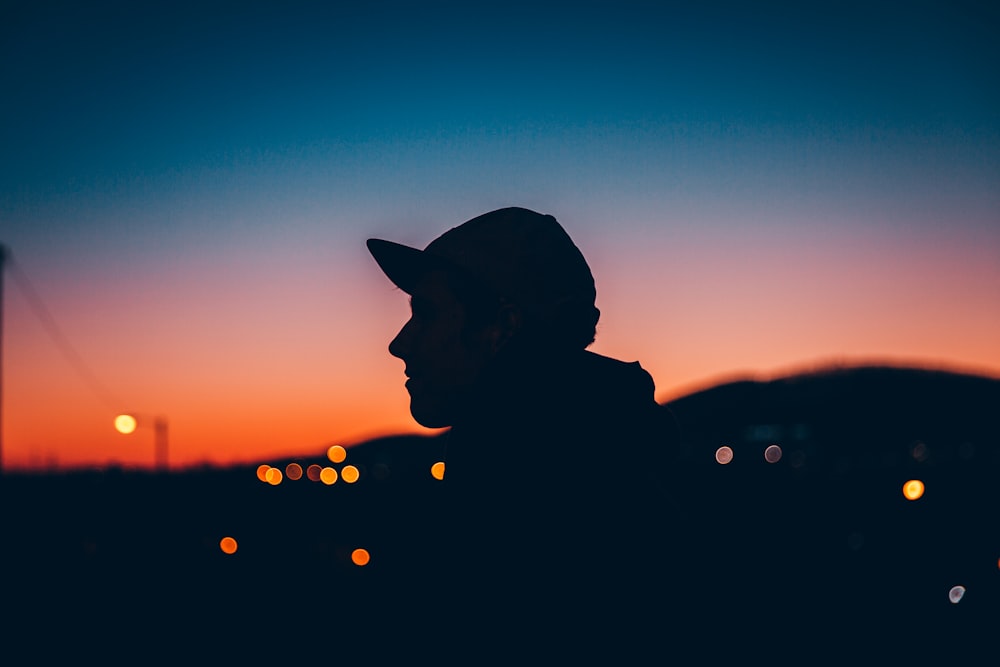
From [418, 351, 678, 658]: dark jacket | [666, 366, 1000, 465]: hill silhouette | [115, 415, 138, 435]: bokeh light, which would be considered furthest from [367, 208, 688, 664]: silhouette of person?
[666, 366, 1000, 465]: hill silhouette

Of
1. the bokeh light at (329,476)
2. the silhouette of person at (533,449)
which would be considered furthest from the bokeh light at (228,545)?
the bokeh light at (329,476)

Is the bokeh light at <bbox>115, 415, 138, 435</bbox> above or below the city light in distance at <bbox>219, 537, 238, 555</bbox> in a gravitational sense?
above

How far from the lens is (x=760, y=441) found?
13000cm

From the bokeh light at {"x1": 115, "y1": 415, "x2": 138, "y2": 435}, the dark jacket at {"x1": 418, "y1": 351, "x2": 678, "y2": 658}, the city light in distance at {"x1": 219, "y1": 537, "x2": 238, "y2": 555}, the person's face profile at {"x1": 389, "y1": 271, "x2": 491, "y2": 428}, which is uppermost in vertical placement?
the bokeh light at {"x1": 115, "y1": 415, "x2": 138, "y2": 435}

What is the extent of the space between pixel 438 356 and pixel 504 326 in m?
0.18

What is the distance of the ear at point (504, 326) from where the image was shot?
2.16 metres

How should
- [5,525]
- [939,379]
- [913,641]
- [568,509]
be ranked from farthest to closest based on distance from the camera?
[939,379]
[5,525]
[913,641]
[568,509]

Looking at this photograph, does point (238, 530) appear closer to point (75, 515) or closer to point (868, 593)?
point (75, 515)

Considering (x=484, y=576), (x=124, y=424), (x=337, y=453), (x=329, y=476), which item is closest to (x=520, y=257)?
(x=484, y=576)

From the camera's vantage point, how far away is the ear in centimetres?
216

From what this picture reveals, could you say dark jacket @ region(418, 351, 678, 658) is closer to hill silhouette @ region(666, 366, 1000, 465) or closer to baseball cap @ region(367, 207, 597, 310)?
baseball cap @ region(367, 207, 597, 310)

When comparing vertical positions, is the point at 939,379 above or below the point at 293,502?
above

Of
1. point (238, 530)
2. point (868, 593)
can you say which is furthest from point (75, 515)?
point (868, 593)

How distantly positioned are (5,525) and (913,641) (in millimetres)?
73055
